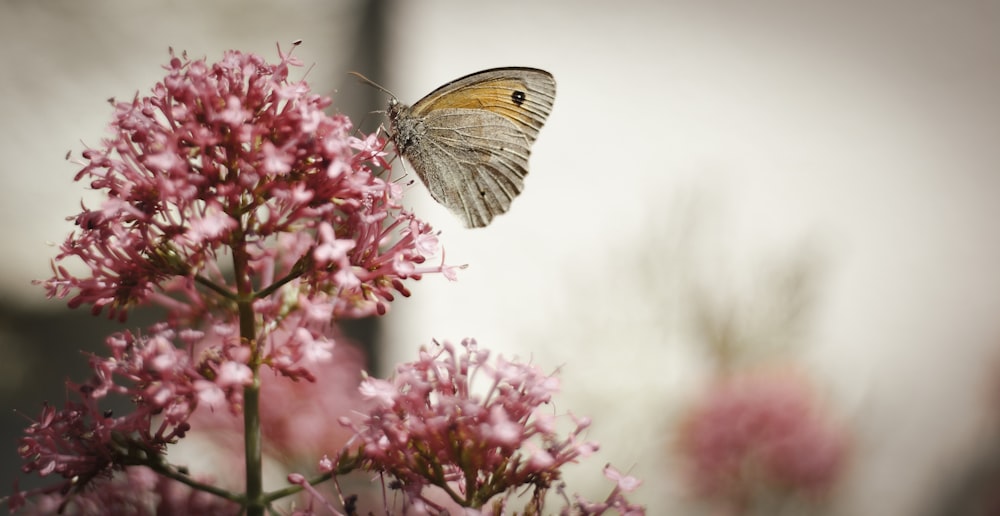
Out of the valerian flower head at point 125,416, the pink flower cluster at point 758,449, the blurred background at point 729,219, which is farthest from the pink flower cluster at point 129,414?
the blurred background at point 729,219

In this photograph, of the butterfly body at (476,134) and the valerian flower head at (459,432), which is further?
the butterfly body at (476,134)

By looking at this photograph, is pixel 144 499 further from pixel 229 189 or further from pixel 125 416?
pixel 229 189

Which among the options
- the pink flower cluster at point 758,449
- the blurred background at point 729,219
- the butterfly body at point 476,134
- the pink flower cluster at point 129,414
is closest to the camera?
the pink flower cluster at point 129,414

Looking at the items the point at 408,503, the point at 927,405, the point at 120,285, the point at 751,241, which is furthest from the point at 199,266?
the point at 927,405

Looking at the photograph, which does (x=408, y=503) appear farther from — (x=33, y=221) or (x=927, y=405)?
(x=927, y=405)

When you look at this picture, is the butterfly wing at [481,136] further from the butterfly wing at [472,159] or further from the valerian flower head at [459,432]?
the valerian flower head at [459,432]

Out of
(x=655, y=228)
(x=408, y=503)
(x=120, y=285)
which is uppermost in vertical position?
(x=655, y=228)

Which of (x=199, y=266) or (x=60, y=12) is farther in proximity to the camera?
(x=60, y=12)

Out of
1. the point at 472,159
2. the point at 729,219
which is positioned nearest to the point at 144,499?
the point at 472,159
